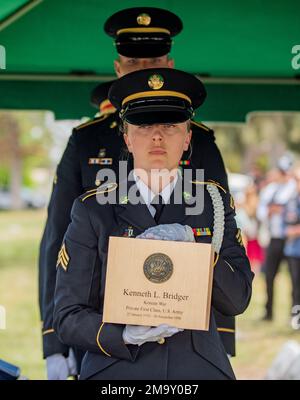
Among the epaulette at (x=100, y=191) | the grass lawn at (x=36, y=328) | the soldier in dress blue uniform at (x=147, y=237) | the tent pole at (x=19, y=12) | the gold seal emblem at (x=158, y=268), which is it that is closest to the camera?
the gold seal emblem at (x=158, y=268)

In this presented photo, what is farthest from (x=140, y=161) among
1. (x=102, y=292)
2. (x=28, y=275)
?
(x=28, y=275)

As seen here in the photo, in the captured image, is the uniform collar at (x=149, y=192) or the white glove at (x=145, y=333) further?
the uniform collar at (x=149, y=192)

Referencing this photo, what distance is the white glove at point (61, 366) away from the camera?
393cm

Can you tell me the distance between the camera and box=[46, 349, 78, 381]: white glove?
3932 mm

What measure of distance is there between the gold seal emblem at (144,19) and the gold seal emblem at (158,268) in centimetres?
178

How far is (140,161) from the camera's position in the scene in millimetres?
2992

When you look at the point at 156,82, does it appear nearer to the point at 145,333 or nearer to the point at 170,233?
the point at 170,233

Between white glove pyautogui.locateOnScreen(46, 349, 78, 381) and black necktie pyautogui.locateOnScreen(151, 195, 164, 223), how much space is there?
119 cm

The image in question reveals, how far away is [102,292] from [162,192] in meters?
0.37

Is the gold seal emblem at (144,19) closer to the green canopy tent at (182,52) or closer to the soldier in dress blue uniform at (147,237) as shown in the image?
the green canopy tent at (182,52)

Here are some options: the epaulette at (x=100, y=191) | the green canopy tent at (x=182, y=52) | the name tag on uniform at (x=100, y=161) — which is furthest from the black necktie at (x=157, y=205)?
the green canopy tent at (x=182, y=52)

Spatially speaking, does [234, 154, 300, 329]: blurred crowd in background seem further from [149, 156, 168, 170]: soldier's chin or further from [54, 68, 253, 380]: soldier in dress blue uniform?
[149, 156, 168, 170]: soldier's chin

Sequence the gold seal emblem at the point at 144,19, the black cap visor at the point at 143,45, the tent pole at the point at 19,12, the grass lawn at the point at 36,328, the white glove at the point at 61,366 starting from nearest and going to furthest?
1. the white glove at the point at 61,366
2. the black cap visor at the point at 143,45
3. the gold seal emblem at the point at 144,19
4. the tent pole at the point at 19,12
5. the grass lawn at the point at 36,328

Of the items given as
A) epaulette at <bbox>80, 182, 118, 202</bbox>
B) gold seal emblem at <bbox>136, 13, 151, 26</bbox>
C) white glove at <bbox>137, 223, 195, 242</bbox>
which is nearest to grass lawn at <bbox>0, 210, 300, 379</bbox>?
A: gold seal emblem at <bbox>136, 13, 151, 26</bbox>
